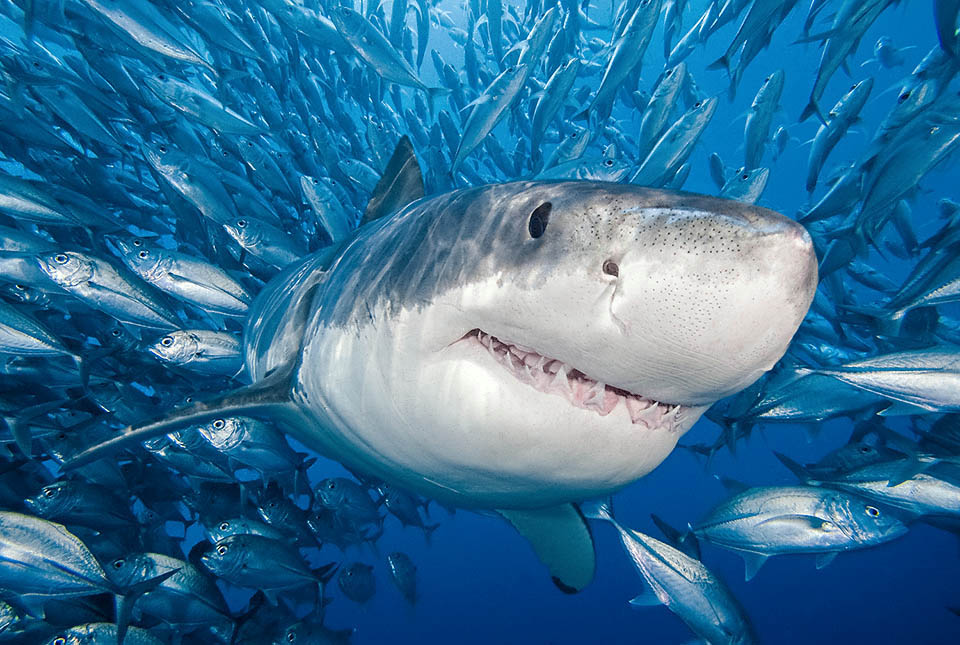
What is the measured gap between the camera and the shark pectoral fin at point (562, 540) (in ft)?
8.39

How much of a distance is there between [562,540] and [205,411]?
6.11 ft

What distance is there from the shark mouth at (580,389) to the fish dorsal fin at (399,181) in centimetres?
270

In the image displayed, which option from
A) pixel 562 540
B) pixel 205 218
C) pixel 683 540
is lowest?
pixel 683 540

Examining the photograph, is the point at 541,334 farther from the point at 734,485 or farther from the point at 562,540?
the point at 734,485

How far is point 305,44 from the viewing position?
7770 mm

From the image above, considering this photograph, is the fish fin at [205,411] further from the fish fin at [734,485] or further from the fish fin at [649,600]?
the fish fin at [734,485]

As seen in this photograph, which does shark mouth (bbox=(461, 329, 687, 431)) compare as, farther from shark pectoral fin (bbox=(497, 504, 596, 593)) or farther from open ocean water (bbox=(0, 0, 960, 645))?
shark pectoral fin (bbox=(497, 504, 596, 593))

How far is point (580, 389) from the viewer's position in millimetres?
1198

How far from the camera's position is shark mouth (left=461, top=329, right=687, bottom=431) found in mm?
1193

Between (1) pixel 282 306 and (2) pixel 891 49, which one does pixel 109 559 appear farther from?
(2) pixel 891 49

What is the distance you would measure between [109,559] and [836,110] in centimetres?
695

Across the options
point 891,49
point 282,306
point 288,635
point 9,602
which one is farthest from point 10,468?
point 891,49

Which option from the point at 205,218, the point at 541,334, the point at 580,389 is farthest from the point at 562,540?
the point at 205,218

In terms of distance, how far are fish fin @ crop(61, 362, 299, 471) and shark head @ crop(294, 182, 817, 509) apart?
356 millimetres
